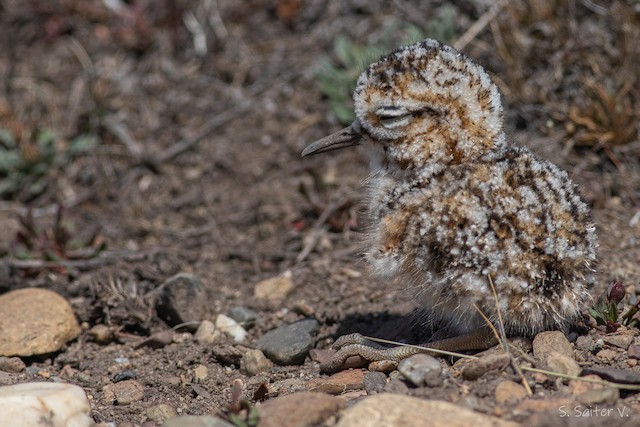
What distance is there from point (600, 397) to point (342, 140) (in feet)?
6.03

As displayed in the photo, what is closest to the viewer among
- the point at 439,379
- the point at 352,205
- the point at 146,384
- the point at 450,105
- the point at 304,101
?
the point at 439,379

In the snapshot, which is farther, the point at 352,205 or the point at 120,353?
the point at 352,205

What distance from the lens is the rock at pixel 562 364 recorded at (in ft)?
12.1

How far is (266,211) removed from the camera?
21.9 feet

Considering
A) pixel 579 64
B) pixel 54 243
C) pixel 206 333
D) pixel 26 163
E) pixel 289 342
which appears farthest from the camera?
pixel 26 163

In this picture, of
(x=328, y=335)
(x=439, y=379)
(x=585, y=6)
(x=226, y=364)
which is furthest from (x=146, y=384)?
(x=585, y=6)

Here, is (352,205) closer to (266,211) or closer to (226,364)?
(266,211)

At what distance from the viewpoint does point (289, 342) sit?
467cm

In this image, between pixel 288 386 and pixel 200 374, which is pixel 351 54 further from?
pixel 288 386

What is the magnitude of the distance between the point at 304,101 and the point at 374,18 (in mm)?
1045

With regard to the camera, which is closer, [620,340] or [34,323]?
[620,340]

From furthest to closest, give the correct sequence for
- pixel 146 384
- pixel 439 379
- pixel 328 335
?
pixel 328 335
pixel 146 384
pixel 439 379

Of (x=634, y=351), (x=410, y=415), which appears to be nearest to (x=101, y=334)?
(x=410, y=415)

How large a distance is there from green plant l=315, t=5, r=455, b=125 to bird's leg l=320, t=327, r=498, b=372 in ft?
9.47
